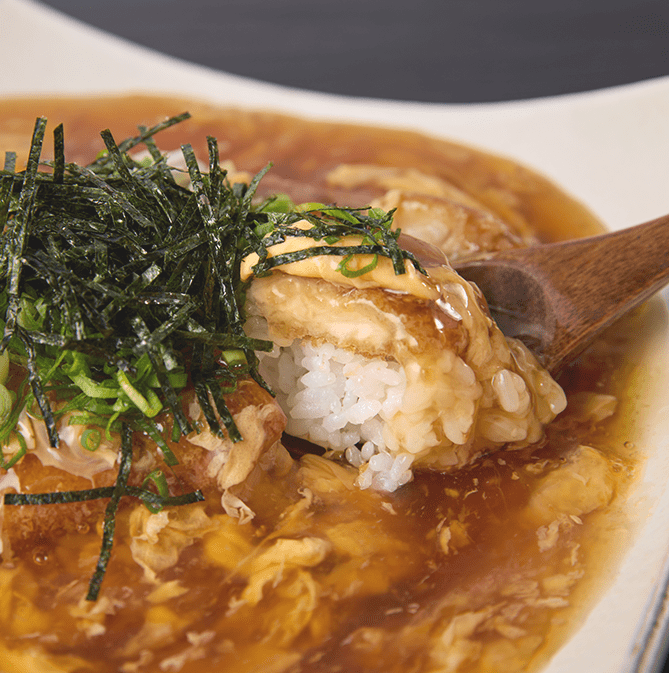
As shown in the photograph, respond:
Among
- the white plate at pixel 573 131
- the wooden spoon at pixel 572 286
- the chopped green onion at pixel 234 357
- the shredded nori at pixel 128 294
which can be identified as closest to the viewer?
the white plate at pixel 573 131

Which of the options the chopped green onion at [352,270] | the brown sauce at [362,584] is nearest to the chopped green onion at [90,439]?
the brown sauce at [362,584]

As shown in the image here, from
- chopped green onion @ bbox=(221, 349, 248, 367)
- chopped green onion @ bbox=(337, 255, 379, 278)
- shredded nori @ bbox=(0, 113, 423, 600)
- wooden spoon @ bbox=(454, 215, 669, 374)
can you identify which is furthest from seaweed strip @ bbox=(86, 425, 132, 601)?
wooden spoon @ bbox=(454, 215, 669, 374)

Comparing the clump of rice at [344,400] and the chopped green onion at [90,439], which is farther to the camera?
the clump of rice at [344,400]

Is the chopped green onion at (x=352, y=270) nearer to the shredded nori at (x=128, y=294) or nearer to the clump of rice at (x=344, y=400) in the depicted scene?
the shredded nori at (x=128, y=294)

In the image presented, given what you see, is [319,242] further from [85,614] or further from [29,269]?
[85,614]

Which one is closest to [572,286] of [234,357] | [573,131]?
[234,357]

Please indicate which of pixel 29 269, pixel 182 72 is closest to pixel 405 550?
pixel 29 269

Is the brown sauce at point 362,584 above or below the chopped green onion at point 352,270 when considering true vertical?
below
